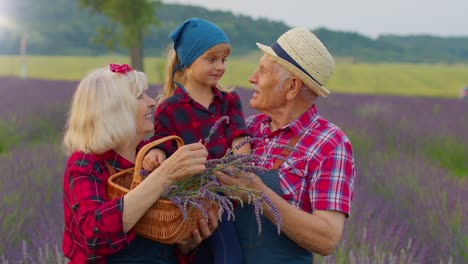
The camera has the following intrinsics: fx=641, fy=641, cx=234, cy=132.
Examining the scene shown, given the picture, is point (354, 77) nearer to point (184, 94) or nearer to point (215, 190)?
point (184, 94)

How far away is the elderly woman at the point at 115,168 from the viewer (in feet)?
6.62

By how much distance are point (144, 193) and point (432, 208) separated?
3107mm

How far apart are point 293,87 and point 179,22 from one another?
89391mm

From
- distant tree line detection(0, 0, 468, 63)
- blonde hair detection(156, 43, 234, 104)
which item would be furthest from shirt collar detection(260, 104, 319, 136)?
distant tree line detection(0, 0, 468, 63)

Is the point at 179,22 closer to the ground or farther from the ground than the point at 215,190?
closer to the ground

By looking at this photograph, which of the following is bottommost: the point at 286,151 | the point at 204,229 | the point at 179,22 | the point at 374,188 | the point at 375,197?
the point at 179,22

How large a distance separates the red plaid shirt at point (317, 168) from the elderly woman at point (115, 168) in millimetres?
343

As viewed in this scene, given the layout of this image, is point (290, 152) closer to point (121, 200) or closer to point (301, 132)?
point (301, 132)

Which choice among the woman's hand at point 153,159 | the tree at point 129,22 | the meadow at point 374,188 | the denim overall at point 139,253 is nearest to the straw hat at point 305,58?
the woman's hand at point 153,159

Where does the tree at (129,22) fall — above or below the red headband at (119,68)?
below

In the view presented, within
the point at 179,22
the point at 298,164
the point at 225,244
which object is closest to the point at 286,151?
the point at 298,164

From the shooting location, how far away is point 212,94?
302 cm

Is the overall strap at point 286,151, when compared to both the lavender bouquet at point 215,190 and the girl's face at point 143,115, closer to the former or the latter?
the lavender bouquet at point 215,190

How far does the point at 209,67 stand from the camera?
288 cm
